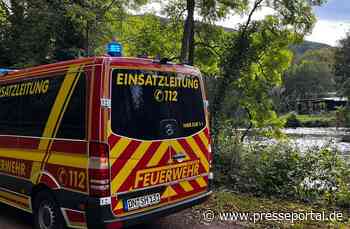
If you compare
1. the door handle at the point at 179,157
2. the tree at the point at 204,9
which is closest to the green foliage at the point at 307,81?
the tree at the point at 204,9

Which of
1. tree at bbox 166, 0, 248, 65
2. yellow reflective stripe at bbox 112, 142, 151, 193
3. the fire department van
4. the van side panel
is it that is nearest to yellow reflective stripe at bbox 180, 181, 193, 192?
the fire department van

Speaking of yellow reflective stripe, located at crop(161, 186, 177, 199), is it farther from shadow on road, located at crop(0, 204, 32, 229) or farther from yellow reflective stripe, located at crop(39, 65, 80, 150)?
shadow on road, located at crop(0, 204, 32, 229)

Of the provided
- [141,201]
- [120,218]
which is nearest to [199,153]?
[141,201]

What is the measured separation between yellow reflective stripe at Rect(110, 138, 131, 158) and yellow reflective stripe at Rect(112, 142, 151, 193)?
6.1 inches

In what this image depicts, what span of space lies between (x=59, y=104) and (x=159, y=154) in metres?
1.36

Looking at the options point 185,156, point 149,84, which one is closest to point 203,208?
point 185,156

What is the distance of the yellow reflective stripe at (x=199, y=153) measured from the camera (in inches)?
209

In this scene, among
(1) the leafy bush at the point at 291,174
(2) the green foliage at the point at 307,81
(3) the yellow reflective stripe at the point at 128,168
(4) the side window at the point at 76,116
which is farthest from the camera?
(2) the green foliage at the point at 307,81

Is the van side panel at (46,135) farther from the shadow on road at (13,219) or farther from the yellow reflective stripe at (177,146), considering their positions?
the yellow reflective stripe at (177,146)

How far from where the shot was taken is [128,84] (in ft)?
15.1

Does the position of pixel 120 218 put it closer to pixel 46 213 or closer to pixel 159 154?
pixel 159 154

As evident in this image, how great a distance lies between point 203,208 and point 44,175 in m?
2.66

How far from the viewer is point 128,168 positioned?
454 centimetres

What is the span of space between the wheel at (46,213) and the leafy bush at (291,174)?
3.95 m
